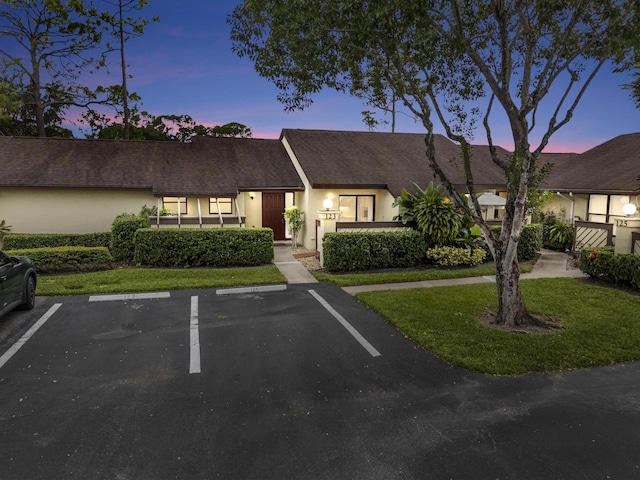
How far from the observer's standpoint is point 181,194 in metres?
18.2

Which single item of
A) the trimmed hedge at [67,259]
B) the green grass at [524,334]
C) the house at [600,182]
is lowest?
the green grass at [524,334]

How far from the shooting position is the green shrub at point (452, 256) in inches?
569

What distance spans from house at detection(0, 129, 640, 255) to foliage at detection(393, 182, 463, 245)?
6.93 ft

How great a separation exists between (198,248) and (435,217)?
317 inches

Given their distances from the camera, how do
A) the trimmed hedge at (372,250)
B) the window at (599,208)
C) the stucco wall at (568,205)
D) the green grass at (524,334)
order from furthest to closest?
the stucco wall at (568,205), the window at (599,208), the trimmed hedge at (372,250), the green grass at (524,334)

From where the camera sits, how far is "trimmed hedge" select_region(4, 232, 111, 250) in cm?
1544

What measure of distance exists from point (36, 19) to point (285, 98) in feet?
85.0

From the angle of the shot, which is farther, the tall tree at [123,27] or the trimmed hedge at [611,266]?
the tall tree at [123,27]

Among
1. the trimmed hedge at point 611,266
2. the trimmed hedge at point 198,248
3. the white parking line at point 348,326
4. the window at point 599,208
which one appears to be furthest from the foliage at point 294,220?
the window at point 599,208

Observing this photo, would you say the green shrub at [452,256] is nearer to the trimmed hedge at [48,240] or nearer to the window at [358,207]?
the window at [358,207]

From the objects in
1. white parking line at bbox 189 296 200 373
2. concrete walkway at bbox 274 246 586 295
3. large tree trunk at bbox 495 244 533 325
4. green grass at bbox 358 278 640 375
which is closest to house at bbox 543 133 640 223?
concrete walkway at bbox 274 246 586 295

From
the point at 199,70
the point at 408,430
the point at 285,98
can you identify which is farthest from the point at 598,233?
the point at 199,70

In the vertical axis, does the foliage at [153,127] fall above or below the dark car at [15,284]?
above

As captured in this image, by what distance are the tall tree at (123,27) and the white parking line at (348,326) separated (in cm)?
2520
